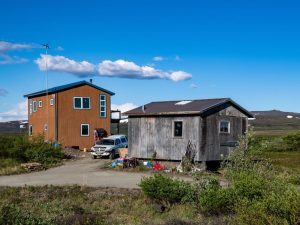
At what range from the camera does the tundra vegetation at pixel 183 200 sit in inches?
328

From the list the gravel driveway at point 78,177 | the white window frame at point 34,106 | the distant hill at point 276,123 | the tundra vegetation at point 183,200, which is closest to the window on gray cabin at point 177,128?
the gravel driveway at point 78,177

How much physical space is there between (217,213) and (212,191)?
601 mm

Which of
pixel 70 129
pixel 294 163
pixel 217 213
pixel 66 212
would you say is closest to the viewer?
pixel 217 213

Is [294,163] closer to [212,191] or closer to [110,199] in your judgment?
[110,199]

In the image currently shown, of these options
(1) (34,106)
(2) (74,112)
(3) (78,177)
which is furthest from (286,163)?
(1) (34,106)

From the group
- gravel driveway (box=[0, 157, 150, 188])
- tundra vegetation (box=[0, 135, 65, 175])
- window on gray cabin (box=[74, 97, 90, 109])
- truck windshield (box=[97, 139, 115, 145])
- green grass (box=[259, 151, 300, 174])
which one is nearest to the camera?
gravel driveway (box=[0, 157, 150, 188])

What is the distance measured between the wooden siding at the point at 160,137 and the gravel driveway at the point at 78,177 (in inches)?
112

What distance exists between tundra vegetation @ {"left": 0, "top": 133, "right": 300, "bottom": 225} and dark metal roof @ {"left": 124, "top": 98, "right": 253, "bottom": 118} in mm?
9109

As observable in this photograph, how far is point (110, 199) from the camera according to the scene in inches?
667

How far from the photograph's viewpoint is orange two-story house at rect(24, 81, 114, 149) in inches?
1521

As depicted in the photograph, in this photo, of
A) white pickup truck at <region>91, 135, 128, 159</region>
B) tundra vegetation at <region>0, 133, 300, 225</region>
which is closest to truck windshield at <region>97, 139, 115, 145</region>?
white pickup truck at <region>91, 135, 128, 159</region>

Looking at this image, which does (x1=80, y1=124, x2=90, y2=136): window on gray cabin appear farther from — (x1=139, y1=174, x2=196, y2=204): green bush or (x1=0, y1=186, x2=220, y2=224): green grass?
(x1=139, y1=174, x2=196, y2=204): green bush

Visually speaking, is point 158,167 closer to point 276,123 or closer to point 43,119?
point 43,119

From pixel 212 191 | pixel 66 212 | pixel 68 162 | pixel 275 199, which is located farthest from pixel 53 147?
pixel 275 199
